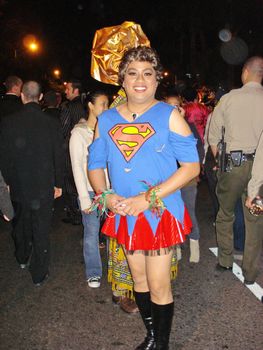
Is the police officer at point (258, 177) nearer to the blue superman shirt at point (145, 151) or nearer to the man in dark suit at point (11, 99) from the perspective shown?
the blue superman shirt at point (145, 151)

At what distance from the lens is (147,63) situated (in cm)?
267

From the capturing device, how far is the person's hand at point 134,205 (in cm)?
255

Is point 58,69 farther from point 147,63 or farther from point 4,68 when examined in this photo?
point 147,63

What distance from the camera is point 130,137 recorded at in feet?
8.54

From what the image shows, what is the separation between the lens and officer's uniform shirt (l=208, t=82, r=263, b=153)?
13.4 ft

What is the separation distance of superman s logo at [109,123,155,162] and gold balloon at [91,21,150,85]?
1165 mm

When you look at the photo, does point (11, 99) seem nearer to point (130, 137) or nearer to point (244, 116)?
point (244, 116)

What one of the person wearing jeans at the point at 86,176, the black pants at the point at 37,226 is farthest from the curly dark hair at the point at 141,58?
the black pants at the point at 37,226

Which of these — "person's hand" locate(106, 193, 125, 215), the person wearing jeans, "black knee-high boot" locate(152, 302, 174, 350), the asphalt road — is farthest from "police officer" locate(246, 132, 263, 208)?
the person wearing jeans

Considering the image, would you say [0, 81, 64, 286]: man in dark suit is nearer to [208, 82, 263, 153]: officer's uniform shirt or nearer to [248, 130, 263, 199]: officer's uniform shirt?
[208, 82, 263, 153]: officer's uniform shirt

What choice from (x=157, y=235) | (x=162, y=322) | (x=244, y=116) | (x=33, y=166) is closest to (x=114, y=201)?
(x=157, y=235)

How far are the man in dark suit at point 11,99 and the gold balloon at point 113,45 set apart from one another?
3.48m

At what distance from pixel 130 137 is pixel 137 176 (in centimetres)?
25

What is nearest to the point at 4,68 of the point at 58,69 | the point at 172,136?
the point at 172,136
